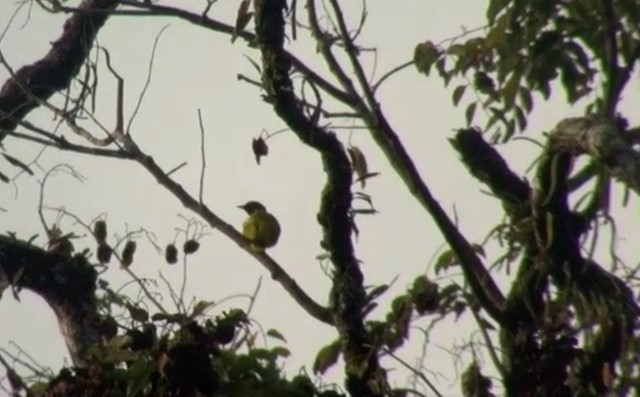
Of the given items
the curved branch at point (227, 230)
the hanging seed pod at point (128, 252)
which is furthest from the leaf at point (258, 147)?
the hanging seed pod at point (128, 252)

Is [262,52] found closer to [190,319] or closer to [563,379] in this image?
[190,319]

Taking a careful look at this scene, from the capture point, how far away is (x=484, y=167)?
3748 mm

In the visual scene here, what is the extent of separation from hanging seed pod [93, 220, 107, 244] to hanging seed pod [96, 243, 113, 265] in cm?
2

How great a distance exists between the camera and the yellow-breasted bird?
455cm

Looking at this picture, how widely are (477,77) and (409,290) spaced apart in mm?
930

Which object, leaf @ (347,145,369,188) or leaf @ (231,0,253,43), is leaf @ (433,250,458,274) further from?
leaf @ (231,0,253,43)

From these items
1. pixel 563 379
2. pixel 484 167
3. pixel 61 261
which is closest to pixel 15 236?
pixel 61 261

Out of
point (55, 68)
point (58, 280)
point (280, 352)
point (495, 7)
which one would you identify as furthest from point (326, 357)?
point (55, 68)

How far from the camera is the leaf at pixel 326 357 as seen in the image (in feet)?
12.0

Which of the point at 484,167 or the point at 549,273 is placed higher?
the point at 484,167

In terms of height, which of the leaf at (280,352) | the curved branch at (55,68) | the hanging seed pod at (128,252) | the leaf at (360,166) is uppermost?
the curved branch at (55,68)

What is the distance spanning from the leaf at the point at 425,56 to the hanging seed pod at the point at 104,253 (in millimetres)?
1140

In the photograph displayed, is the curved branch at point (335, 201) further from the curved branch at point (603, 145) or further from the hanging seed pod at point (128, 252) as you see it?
the hanging seed pod at point (128, 252)

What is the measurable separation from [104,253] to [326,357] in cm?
119
